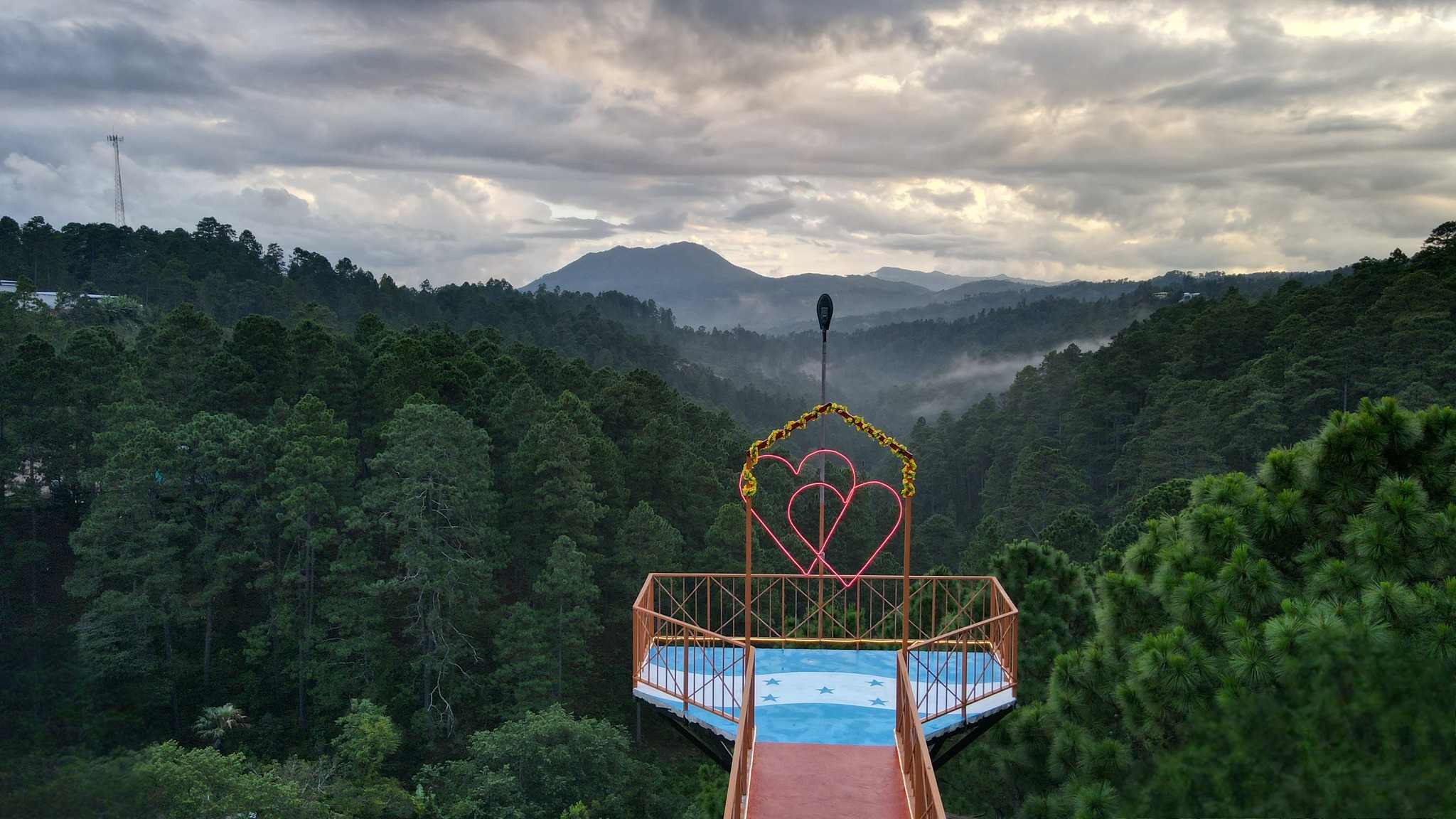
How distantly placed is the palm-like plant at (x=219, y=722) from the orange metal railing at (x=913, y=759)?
70.6ft

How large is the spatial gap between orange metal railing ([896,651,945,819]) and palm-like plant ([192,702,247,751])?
21517 millimetres

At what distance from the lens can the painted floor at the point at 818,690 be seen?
976cm

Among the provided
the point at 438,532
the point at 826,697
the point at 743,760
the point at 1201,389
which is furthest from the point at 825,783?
the point at 1201,389

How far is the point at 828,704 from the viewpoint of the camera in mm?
10367

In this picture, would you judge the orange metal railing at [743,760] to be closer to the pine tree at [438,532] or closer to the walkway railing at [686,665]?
the walkway railing at [686,665]

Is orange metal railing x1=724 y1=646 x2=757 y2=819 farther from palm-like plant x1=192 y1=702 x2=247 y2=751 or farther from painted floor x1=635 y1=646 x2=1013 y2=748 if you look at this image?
palm-like plant x1=192 y1=702 x2=247 y2=751

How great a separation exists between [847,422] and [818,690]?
2.96 metres

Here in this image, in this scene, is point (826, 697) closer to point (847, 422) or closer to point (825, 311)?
A: point (847, 422)

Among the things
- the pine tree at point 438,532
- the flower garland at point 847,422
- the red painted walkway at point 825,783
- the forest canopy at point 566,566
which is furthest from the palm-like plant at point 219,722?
the red painted walkway at point 825,783

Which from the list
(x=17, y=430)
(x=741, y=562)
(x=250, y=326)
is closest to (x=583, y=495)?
(x=741, y=562)

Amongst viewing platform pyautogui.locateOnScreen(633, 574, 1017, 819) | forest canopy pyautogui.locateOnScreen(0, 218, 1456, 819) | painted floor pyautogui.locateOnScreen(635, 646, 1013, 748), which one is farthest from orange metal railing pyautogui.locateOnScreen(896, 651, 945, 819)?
forest canopy pyautogui.locateOnScreen(0, 218, 1456, 819)

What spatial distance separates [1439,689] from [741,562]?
29844 mm

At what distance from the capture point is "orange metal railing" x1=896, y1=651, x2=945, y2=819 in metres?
6.92

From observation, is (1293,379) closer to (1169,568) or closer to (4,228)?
(1169,568)
